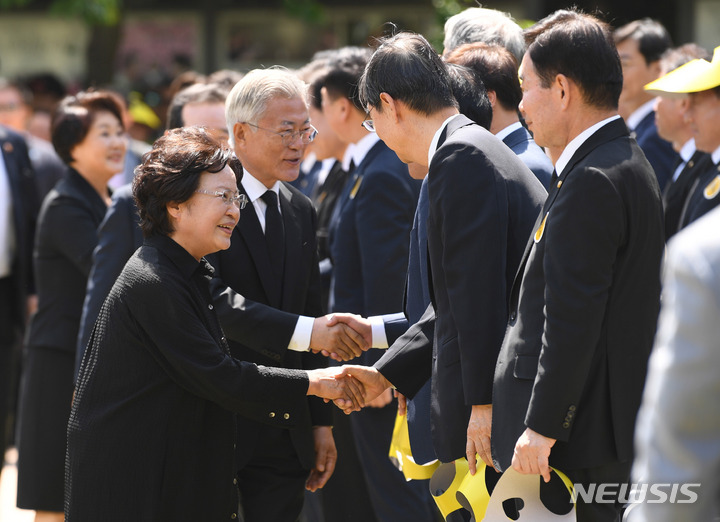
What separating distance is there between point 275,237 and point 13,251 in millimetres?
2962

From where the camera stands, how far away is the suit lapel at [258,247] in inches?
155

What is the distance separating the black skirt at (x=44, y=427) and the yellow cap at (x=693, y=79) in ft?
10.4

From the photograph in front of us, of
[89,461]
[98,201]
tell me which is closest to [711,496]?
[89,461]

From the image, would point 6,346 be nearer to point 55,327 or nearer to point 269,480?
point 55,327

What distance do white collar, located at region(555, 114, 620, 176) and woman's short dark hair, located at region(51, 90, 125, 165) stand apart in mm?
3201

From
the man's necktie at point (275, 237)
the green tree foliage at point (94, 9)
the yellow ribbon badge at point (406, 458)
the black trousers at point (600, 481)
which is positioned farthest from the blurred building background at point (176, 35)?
the black trousers at point (600, 481)

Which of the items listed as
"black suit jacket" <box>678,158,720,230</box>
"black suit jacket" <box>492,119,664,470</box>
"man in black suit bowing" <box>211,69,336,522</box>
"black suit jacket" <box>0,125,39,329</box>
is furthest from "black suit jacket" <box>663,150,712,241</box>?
"black suit jacket" <box>0,125,39,329</box>

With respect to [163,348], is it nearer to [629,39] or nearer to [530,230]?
[530,230]

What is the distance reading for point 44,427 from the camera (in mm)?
5078

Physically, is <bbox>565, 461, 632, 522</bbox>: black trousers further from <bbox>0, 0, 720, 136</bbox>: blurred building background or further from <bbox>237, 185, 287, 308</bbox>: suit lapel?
<bbox>0, 0, 720, 136</bbox>: blurred building background

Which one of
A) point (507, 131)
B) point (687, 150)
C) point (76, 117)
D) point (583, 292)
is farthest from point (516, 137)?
point (76, 117)

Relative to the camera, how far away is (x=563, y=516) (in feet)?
9.87

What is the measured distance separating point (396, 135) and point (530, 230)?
0.64 m

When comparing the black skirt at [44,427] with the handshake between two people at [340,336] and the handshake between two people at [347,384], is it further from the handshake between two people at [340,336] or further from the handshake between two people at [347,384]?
the handshake between two people at [347,384]
